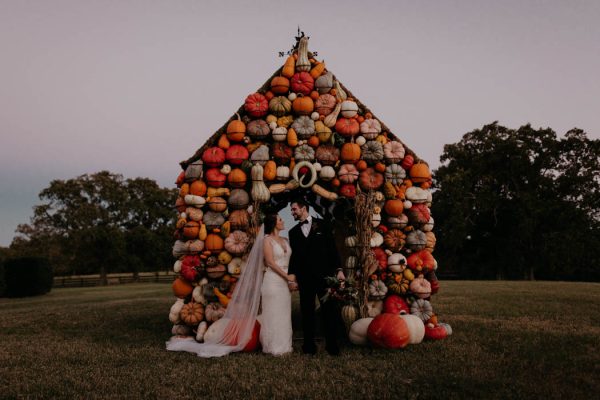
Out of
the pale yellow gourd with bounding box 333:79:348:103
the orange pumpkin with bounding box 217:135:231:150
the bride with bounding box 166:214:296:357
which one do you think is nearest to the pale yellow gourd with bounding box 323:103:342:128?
the pale yellow gourd with bounding box 333:79:348:103

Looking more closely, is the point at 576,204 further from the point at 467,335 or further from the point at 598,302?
the point at 467,335

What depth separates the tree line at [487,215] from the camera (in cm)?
2614

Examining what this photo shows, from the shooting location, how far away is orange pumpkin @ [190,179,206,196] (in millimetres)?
7504

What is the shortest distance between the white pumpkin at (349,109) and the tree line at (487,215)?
2092 cm

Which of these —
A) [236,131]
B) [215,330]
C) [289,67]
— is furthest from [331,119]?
[215,330]

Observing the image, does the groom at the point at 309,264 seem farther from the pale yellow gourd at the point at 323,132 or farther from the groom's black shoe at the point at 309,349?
the pale yellow gourd at the point at 323,132

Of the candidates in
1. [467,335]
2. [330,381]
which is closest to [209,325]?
[330,381]

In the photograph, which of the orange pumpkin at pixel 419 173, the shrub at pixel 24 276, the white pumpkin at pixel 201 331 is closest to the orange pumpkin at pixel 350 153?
the orange pumpkin at pixel 419 173

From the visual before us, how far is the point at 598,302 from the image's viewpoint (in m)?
11.9

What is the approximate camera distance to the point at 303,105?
7.73 meters

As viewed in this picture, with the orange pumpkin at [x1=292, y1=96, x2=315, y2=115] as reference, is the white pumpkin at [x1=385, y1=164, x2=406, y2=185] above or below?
below

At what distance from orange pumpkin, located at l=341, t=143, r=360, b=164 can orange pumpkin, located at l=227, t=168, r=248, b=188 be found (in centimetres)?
177

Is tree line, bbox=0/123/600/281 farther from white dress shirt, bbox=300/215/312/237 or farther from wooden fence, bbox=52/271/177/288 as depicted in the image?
white dress shirt, bbox=300/215/312/237

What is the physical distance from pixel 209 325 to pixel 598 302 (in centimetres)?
1065
